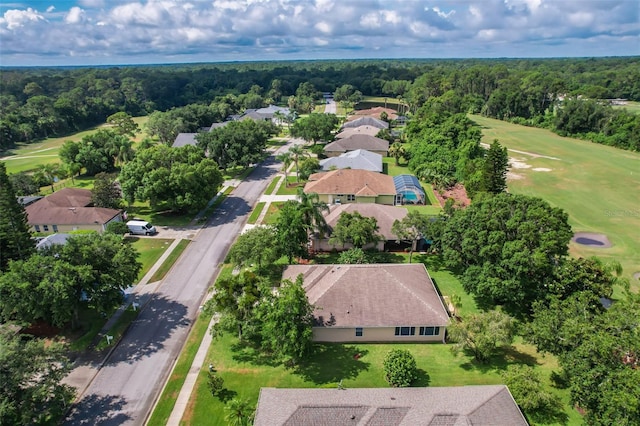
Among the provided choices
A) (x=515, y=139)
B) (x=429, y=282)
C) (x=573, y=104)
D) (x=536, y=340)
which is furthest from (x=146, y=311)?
(x=573, y=104)

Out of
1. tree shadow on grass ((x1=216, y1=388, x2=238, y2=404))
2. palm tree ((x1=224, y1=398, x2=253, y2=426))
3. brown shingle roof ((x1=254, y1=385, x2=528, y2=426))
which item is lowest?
tree shadow on grass ((x1=216, y1=388, x2=238, y2=404))

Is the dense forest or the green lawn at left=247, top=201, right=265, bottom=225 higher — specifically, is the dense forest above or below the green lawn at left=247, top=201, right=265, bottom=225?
above

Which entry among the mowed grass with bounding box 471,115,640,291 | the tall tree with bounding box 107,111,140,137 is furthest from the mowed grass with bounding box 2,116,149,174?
the mowed grass with bounding box 471,115,640,291

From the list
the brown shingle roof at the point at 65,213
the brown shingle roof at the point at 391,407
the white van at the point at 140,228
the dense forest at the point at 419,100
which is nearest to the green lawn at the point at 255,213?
the white van at the point at 140,228

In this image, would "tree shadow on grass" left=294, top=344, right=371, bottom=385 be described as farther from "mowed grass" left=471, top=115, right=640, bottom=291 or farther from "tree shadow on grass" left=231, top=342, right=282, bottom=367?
"mowed grass" left=471, top=115, right=640, bottom=291

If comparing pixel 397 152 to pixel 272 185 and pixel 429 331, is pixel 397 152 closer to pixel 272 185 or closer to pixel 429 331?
pixel 272 185

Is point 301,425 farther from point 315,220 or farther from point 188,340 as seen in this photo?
point 315,220

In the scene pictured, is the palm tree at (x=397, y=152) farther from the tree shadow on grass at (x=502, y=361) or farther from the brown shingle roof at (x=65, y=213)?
the tree shadow on grass at (x=502, y=361)
